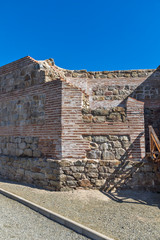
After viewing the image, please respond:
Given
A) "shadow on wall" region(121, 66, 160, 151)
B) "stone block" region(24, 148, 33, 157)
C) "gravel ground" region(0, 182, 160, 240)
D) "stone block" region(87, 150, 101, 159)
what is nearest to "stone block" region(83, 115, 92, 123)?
"stone block" region(87, 150, 101, 159)

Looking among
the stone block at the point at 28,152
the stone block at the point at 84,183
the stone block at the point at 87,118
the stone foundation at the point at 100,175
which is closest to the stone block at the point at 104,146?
the stone foundation at the point at 100,175

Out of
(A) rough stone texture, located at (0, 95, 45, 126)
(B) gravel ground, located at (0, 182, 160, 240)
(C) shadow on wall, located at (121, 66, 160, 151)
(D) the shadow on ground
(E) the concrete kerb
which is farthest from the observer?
(C) shadow on wall, located at (121, 66, 160, 151)

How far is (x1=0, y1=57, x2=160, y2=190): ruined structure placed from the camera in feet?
17.5

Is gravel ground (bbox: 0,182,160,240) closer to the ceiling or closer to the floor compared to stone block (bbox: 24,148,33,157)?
closer to the floor

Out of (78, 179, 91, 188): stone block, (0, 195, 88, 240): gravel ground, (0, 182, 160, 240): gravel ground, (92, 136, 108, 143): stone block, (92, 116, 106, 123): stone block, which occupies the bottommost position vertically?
(0, 195, 88, 240): gravel ground

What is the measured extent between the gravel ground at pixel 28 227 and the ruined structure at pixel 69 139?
149 centimetres

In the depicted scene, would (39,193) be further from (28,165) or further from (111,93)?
(111,93)

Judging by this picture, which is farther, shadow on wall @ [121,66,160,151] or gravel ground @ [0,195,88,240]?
shadow on wall @ [121,66,160,151]

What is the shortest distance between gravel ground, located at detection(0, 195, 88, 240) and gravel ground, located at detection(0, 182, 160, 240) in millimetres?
386

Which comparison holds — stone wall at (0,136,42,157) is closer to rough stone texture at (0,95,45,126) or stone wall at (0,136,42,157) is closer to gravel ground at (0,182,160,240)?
rough stone texture at (0,95,45,126)

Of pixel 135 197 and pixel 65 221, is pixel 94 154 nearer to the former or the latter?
pixel 135 197

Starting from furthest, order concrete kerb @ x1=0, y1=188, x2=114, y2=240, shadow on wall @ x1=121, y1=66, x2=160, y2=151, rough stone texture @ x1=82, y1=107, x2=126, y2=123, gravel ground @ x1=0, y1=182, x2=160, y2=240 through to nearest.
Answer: shadow on wall @ x1=121, y1=66, x2=160, y2=151
rough stone texture @ x1=82, y1=107, x2=126, y2=123
gravel ground @ x1=0, y1=182, x2=160, y2=240
concrete kerb @ x1=0, y1=188, x2=114, y2=240

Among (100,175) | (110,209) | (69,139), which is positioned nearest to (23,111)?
(69,139)

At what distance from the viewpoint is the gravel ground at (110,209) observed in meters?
3.26
